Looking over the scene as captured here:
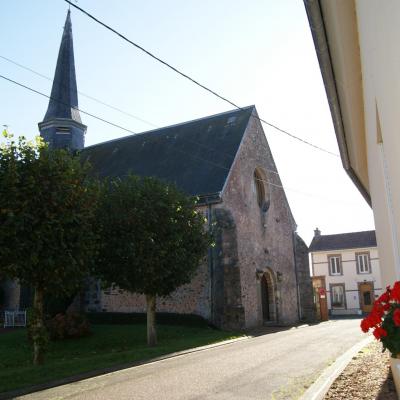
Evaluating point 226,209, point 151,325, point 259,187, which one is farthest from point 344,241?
point 151,325

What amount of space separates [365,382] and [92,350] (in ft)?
32.0

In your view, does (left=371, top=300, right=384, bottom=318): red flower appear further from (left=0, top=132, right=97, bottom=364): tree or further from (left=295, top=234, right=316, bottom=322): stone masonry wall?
(left=295, top=234, right=316, bottom=322): stone masonry wall

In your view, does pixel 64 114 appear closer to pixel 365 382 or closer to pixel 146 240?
pixel 146 240

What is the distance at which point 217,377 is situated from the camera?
27.0 ft

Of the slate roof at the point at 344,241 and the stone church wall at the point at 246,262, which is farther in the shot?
the slate roof at the point at 344,241

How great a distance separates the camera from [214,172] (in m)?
20.8

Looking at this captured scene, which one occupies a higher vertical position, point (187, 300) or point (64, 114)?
point (64, 114)

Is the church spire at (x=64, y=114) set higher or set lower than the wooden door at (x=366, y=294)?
higher

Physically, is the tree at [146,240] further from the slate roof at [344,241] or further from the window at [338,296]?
the slate roof at [344,241]

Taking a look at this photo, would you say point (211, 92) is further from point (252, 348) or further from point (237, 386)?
point (252, 348)

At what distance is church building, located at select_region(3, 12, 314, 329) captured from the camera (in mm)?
18734

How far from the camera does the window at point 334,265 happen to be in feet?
135

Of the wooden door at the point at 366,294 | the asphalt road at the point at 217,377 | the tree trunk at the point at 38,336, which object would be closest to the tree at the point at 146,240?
the asphalt road at the point at 217,377

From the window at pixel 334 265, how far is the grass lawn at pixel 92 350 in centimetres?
2665
